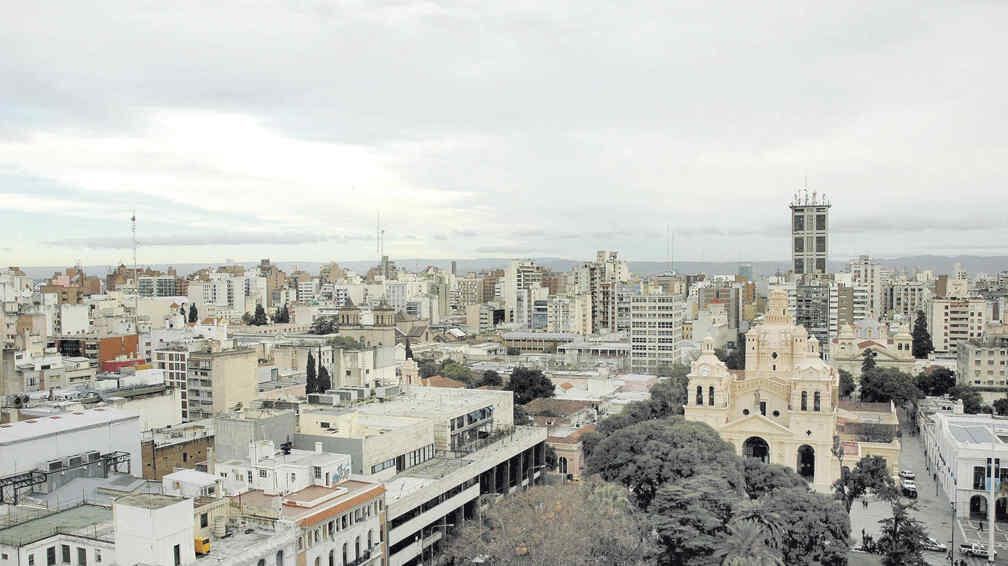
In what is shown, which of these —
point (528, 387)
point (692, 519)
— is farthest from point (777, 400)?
point (692, 519)

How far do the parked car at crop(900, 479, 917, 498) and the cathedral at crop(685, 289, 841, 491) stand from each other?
3843 millimetres

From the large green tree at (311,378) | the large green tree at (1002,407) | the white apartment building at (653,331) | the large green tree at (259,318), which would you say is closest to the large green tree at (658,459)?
the large green tree at (311,378)

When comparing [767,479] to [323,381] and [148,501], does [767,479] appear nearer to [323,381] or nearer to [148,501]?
[148,501]

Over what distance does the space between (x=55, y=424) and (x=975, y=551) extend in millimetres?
41655

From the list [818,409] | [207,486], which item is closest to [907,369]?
[818,409]

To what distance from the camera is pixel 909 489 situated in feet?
171

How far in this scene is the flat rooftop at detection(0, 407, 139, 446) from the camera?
110 feet

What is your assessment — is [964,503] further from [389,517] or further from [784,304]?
[389,517]

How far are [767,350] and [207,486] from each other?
43.2 metres

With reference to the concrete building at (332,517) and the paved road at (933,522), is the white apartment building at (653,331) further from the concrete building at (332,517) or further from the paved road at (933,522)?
the concrete building at (332,517)

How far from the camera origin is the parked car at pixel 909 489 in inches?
2035

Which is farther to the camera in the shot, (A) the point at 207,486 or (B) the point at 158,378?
(B) the point at 158,378

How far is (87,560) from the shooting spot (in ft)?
84.2

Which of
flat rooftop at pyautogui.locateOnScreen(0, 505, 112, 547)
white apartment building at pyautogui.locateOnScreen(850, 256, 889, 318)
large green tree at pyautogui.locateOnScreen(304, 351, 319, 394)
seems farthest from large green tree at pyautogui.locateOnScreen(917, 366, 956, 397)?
flat rooftop at pyautogui.locateOnScreen(0, 505, 112, 547)
